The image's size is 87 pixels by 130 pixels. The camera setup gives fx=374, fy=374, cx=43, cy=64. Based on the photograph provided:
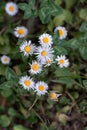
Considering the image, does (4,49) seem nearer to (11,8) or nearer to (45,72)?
(11,8)

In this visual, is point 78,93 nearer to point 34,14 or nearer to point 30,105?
point 30,105

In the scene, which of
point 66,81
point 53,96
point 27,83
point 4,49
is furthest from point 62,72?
point 4,49

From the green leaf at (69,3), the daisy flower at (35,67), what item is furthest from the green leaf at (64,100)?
the green leaf at (69,3)

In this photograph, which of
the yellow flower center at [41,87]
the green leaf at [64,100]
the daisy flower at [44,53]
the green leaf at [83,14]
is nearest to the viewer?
the daisy flower at [44,53]

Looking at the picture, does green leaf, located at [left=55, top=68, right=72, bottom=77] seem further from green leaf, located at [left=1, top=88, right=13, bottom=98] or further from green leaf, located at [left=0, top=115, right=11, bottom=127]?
green leaf, located at [left=0, top=115, right=11, bottom=127]

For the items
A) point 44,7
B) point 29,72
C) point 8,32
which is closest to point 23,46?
point 29,72

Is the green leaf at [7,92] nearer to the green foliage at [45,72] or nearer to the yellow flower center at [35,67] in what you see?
the green foliage at [45,72]

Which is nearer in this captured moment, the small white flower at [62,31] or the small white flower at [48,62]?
the small white flower at [48,62]
